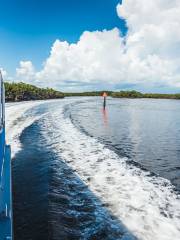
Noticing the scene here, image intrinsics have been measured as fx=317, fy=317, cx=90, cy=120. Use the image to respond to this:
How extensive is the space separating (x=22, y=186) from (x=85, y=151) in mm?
5663

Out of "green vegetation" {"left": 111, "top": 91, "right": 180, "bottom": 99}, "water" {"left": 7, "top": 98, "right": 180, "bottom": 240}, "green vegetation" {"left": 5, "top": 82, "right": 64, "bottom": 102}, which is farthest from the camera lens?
"green vegetation" {"left": 111, "top": 91, "right": 180, "bottom": 99}

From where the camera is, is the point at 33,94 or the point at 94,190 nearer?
the point at 94,190

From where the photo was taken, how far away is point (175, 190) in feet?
31.0

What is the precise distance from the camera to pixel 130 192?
9016 mm

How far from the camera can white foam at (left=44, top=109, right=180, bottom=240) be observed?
6832 millimetres

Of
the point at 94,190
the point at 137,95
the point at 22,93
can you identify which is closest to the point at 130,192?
the point at 94,190

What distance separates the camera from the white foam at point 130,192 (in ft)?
22.4

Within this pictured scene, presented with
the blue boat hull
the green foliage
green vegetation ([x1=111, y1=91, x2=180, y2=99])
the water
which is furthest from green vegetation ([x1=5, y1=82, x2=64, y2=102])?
the blue boat hull

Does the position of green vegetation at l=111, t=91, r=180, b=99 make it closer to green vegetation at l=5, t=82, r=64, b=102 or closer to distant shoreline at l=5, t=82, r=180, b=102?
distant shoreline at l=5, t=82, r=180, b=102

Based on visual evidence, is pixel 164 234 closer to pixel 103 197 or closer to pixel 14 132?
pixel 103 197

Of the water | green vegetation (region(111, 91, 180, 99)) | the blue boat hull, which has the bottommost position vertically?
the water

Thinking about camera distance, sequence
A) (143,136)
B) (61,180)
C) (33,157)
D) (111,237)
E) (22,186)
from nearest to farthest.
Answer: (111,237) → (22,186) → (61,180) → (33,157) → (143,136)

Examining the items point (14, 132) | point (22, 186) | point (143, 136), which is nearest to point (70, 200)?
point (22, 186)

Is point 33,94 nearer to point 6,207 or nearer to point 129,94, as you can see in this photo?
point 129,94
